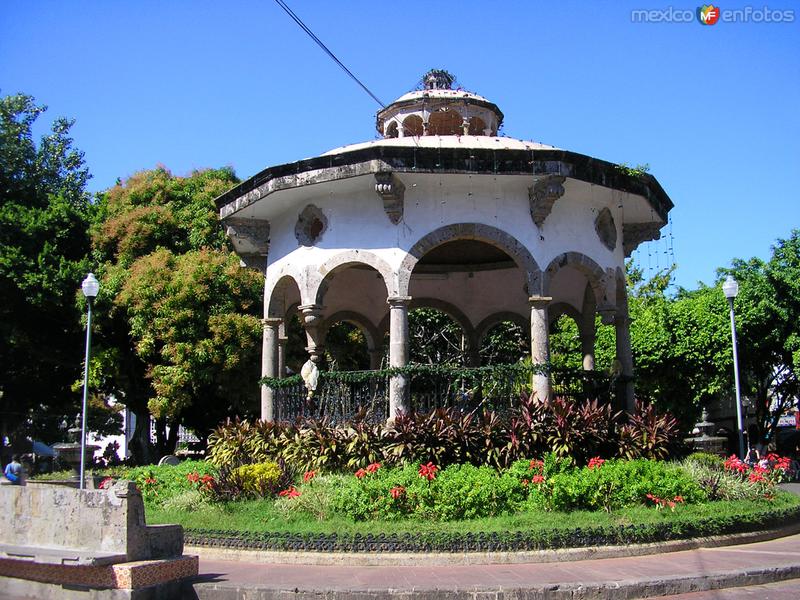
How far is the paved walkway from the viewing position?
7.89 metres

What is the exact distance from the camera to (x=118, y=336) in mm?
25109

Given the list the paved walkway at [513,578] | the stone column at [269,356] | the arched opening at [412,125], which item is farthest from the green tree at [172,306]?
the paved walkway at [513,578]

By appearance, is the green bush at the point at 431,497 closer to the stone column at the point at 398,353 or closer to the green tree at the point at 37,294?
the stone column at the point at 398,353

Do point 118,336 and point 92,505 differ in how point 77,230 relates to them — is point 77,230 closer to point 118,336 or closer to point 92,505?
point 118,336

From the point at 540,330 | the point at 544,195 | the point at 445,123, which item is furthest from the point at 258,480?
the point at 445,123

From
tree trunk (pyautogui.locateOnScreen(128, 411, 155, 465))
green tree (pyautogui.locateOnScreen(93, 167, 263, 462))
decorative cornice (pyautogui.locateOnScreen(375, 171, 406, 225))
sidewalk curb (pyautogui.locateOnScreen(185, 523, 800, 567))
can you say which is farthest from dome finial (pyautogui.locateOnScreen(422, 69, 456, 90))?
tree trunk (pyautogui.locateOnScreen(128, 411, 155, 465))

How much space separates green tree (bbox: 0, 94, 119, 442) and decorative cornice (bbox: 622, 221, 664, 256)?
1593cm

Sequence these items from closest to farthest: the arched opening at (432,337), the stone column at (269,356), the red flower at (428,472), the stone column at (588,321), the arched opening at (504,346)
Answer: the red flower at (428,472), the stone column at (269,356), the stone column at (588,321), the arched opening at (504,346), the arched opening at (432,337)

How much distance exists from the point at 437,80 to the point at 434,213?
490 centimetres

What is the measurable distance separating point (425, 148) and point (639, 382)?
15277 mm

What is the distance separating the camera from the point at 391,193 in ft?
44.8

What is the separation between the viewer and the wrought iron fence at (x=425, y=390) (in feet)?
44.5

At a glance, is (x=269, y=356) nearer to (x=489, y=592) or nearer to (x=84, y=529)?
(x=84, y=529)

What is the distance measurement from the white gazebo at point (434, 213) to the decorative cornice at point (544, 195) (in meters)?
0.02
